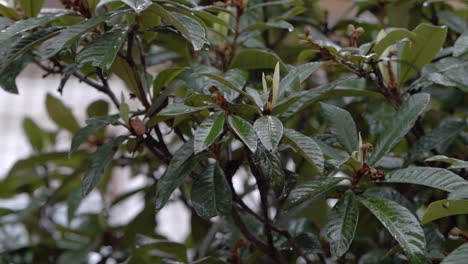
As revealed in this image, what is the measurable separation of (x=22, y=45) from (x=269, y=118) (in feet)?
1.06

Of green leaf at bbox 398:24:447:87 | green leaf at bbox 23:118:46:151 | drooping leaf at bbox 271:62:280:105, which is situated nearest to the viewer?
drooping leaf at bbox 271:62:280:105

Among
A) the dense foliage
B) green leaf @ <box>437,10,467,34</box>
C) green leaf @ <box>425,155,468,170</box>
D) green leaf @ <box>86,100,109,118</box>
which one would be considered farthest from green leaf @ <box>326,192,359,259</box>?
green leaf @ <box>86,100,109,118</box>

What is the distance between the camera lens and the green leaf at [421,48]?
2.53 feet

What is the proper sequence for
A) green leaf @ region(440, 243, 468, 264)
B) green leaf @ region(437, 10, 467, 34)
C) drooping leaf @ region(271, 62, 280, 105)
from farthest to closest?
1. green leaf @ region(437, 10, 467, 34)
2. drooping leaf @ region(271, 62, 280, 105)
3. green leaf @ region(440, 243, 468, 264)

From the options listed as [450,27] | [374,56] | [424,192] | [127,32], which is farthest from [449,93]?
[127,32]

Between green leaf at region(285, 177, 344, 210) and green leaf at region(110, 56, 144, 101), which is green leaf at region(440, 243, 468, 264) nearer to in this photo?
green leaf at region(285, 177, 344, 210)

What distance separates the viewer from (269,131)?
0.61m

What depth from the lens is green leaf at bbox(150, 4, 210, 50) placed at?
2.15 feet

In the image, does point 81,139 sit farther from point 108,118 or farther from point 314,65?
point 314,65

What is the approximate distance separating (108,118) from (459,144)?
56 centimetres

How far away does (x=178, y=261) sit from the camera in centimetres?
93

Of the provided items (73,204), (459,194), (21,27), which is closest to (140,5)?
(21,27)

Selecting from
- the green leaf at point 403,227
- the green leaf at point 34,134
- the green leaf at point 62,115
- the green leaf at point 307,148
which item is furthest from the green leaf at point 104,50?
the green leaf at point 34,134

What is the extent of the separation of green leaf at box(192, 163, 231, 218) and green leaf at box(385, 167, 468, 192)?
0.20 metres
